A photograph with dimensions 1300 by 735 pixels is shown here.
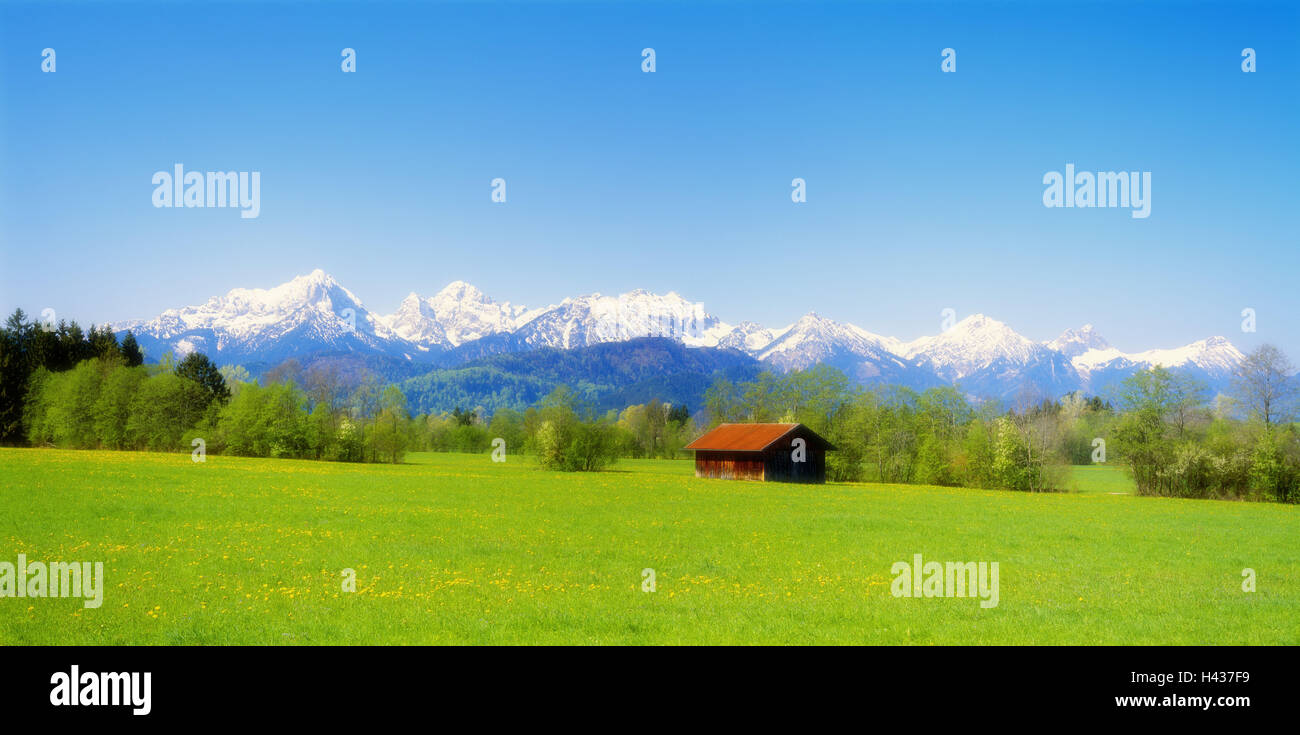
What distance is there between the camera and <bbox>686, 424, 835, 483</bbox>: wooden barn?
70562 mm

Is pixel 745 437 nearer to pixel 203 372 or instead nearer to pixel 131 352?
pixel 203 372

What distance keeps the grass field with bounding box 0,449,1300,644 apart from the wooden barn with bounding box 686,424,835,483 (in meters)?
27.5

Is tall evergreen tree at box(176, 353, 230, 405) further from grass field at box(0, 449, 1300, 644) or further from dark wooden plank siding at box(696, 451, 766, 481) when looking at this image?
dark wooden plank siding at box(696, 451, 766, 481)

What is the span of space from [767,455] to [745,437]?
173 inches

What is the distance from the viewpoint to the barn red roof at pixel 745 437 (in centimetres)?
7125

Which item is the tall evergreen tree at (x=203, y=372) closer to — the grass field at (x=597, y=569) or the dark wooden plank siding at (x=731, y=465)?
the grass field at (x=597, y=569)

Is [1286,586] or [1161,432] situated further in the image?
[1161,432]

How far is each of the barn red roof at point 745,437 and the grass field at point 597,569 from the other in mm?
28174

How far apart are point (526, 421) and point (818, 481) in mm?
36016
